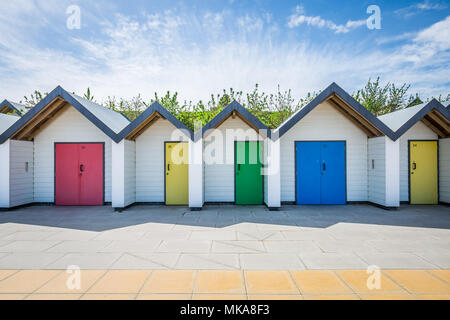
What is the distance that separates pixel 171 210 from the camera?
8.67 meters

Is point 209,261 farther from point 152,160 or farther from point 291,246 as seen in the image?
point 152,160

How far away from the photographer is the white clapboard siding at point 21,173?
346 inches

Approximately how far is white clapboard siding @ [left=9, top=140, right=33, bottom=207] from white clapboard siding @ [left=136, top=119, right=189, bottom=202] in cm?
407

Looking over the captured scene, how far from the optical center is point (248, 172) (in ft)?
31.7

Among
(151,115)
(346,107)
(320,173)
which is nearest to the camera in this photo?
(151,115)

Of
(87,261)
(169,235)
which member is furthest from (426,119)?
(87,261)

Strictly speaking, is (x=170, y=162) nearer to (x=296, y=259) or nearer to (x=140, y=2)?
(x=140, y=2)

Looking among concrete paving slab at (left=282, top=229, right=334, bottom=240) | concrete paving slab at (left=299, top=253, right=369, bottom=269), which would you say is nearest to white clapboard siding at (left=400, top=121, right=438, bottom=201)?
concrete paving slab at (left=282, top=229, right=334, bottom=240)

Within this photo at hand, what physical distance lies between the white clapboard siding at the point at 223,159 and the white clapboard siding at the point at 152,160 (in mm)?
1223

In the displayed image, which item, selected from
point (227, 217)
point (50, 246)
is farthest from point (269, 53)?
point (50, 246)

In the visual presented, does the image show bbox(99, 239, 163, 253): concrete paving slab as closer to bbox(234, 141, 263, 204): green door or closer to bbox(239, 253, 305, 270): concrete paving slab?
bbox(239, 253, 305, 270): concrete paving slab

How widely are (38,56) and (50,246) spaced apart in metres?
6.87

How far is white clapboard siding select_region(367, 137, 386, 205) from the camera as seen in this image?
340 inches

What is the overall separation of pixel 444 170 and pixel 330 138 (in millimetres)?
4444
